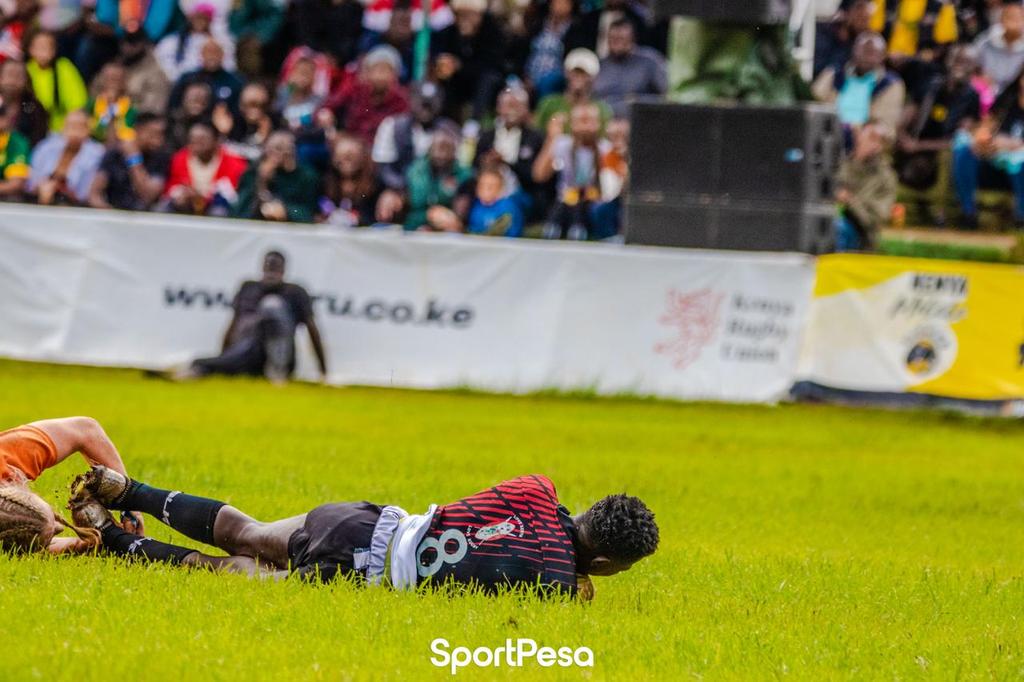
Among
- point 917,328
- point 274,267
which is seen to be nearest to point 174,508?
point 274,267

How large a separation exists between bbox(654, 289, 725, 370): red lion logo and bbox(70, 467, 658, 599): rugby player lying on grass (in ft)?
32.5

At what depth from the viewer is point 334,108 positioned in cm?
2194

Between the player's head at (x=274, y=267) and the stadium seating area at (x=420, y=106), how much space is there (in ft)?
4.74

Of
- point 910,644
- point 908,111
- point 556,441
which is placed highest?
point 908,111

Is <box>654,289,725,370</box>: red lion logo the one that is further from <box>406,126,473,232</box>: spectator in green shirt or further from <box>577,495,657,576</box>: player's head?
<box>577,495,657,576</box>: player's head

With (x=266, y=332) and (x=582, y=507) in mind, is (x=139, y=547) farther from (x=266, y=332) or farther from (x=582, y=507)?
(x=266, y=332)

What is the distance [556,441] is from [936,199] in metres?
7.46

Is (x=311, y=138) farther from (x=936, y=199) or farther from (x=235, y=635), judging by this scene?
(x=235, y=635)

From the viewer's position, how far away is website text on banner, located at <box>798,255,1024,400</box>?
17266mm

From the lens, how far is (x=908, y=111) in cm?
2088

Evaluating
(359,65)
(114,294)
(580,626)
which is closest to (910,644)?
(580,626)

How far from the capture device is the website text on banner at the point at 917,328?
17266 millimetres

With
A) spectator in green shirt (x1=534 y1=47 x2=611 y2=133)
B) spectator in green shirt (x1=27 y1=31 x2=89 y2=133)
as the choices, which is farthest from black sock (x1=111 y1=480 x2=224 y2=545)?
spectator in green shirt (x1=27 y1=31 x2=89 y2=133)

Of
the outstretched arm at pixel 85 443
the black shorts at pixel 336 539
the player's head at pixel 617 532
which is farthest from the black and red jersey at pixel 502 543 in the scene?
Answer: the outstretched arm at pixel 85 443
